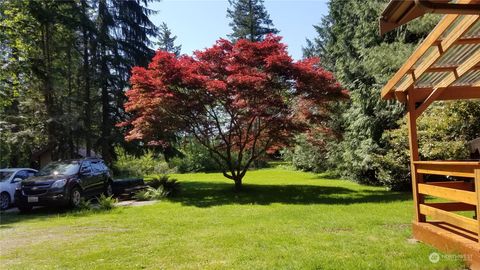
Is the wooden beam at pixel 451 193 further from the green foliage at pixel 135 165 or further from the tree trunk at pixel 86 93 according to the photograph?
the green foliage at pixel 135 165

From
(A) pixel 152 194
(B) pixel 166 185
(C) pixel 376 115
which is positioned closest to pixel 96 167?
(A) pixel 152 194

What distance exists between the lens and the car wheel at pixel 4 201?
43.7 feet

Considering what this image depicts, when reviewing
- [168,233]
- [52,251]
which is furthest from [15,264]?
[168,233]

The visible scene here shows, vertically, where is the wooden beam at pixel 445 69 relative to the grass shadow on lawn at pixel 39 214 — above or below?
above

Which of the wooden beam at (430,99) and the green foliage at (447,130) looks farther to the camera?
the green foliage at (447,130)

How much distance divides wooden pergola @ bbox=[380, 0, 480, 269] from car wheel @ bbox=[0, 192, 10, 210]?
12.2m

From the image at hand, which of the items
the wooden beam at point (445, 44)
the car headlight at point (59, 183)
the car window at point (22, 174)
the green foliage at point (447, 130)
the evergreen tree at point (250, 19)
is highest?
the evergreen tree at point (250, 19)

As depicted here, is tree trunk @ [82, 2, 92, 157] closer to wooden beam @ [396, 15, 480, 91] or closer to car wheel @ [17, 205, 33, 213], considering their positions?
car wheel @ [17, 205, 33, 213]

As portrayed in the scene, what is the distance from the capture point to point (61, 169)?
1290cm

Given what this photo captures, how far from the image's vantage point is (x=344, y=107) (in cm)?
2025

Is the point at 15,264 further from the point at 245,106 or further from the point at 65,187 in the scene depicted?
the point at 245,106

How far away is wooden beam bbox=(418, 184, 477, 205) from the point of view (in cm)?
482

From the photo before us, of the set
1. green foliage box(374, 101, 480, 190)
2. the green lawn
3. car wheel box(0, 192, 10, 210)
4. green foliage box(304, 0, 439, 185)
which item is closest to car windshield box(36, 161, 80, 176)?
the green lawn

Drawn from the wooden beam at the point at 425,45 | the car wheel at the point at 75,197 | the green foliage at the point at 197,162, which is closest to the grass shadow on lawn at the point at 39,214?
the car wheel at the point at 75,197
